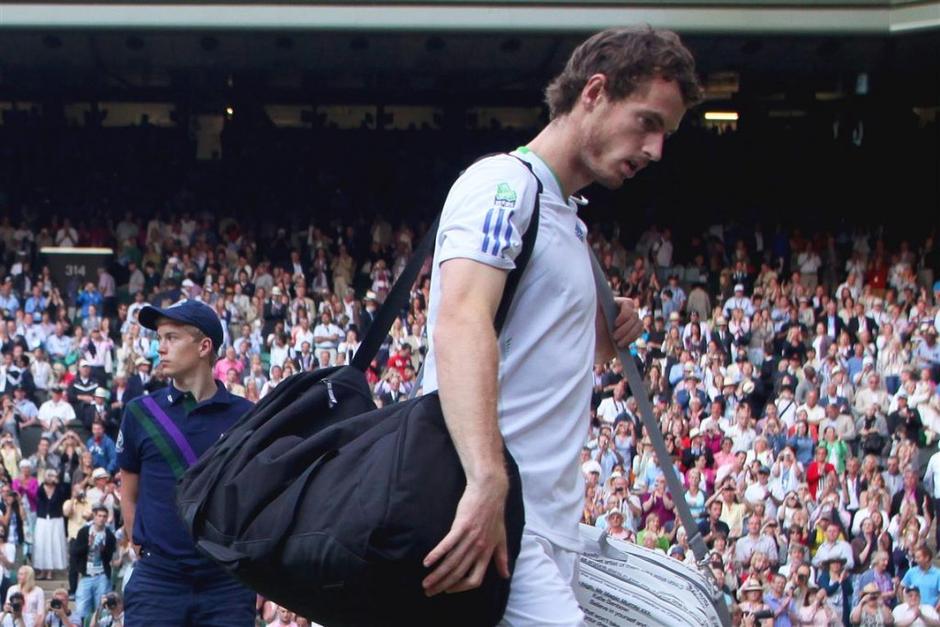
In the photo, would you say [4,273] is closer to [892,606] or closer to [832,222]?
[832,222]

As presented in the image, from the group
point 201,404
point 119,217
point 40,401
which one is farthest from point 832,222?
point 201,404

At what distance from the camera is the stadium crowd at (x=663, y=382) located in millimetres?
14281

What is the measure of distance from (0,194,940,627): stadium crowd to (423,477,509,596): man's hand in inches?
271

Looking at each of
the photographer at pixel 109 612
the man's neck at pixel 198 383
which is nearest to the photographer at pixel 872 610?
the photographer at pixel 109 612

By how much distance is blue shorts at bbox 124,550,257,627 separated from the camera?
527 cm

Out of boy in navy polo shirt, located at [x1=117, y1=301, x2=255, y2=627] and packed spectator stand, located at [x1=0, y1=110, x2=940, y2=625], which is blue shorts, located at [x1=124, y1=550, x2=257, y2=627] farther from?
packed spectator stand, located at [x1=0, y1=110, x2=940, y2=625]

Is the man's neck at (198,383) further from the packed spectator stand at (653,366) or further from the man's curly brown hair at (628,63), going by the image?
the packed spectator stand at (653,366)

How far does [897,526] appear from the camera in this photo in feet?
48.4

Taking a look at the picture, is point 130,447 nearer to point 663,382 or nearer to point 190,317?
point 190,317

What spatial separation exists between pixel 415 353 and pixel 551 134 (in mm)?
16409

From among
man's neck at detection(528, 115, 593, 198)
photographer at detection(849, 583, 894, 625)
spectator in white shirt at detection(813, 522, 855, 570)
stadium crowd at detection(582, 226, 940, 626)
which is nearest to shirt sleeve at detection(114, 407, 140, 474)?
man's neck at detection(528, 115, 593, 198)

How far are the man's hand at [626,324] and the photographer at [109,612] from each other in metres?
11.3

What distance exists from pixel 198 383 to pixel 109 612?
9.11m

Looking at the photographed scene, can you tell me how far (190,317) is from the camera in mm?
5656
